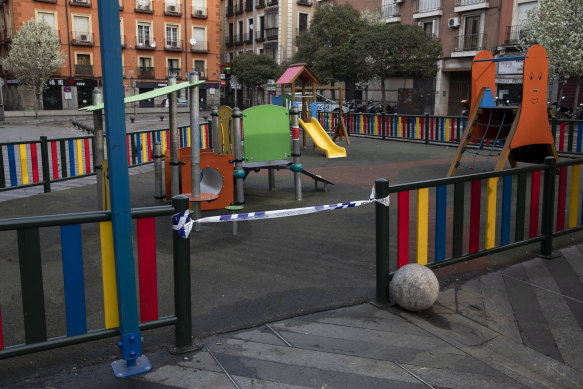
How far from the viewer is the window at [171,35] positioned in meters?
56.1

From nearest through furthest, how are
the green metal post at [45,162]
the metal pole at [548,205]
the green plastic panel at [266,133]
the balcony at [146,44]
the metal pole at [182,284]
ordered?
the metal pole at [182,284], the metal pole at [548,205], the green plastic panel at [266,133], the green metal post at [45,162], the balcony at [146,44]

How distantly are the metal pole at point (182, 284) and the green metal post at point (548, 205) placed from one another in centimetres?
417

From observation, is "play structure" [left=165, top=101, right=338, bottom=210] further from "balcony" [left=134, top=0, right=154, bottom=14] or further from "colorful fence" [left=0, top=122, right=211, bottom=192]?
"balcony" [left=134, top=0, right=154, bottom=14]

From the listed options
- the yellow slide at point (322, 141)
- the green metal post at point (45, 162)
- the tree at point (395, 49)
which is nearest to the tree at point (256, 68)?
the tree at point (395, 49)

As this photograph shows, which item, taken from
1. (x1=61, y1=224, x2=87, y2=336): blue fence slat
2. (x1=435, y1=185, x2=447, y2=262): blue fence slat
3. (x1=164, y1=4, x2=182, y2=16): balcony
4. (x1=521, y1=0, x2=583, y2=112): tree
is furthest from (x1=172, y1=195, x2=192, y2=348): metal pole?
(x1=164, y1=4, x2=182, y2=16): balcony

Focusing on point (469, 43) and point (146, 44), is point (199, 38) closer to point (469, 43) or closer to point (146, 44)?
point (146, 44)

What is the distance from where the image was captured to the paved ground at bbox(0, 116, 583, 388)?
3.50 metres

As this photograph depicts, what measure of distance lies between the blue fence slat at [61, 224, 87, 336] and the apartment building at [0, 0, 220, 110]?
5128 cm

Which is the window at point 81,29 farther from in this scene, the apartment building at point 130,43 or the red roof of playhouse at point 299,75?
the red roof of playhouse at point 299,75

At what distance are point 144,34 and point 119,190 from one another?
5573cm

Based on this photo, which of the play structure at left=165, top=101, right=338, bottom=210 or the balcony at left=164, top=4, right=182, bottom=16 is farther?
the balcony at left=164, top=4, right=182, bottom=16

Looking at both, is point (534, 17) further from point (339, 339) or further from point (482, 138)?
point (339, 339)

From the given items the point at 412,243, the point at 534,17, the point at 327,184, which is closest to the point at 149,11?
the point at 534,17

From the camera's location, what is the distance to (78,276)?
3.40m
